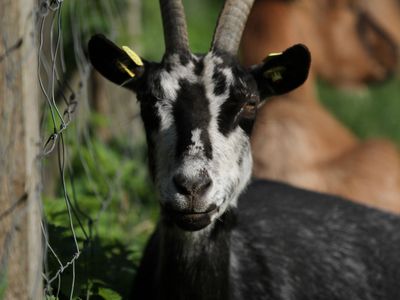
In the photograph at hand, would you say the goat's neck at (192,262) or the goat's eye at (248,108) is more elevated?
the goat's eye at (248,108)

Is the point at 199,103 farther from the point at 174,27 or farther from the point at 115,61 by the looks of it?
the point at 115,61

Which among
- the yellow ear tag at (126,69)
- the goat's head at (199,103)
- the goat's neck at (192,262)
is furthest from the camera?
the yellow ear tag at (126,69)

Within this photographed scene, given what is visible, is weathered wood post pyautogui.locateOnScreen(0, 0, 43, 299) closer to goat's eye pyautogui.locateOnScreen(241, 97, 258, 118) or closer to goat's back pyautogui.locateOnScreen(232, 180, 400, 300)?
goat's eye pyautogui.locateOnScreen(241, 97, 258, 118)

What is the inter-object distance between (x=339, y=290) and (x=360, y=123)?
5.86m

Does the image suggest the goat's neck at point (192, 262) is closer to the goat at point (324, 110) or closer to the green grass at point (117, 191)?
the green grass at point (117, 191)

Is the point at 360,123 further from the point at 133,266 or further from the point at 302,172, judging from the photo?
the point at 133,266

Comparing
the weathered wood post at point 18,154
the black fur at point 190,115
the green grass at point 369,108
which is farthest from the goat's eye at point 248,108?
the green grass at point 369,108

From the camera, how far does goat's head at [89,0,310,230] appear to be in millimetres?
4219

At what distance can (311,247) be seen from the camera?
5742 mm

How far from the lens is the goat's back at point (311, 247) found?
211 inches

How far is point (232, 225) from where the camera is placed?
496cm

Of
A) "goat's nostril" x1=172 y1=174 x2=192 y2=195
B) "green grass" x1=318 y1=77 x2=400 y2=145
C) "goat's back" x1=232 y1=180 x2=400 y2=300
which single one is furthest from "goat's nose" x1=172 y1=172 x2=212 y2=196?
"green grass" x1=318 y1=77 x2=400 y2=145

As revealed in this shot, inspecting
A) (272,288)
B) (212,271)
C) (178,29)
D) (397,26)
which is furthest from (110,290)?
(397,26)

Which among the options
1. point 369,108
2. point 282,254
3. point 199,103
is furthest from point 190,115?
point 369,108
